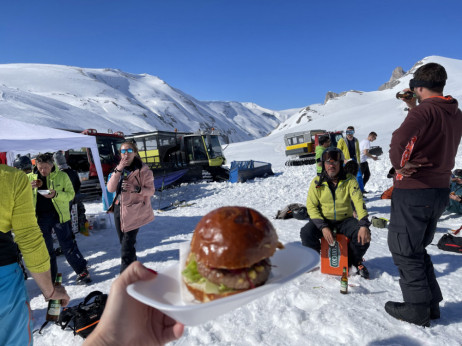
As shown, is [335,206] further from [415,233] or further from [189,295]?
[189,295]

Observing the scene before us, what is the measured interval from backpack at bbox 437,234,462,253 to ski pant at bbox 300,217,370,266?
6.18 ft

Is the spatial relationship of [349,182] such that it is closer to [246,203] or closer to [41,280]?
[41,280]

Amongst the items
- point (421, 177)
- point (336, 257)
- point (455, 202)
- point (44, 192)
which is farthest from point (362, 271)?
point (44, 192)

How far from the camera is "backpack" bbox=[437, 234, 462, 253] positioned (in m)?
4.36

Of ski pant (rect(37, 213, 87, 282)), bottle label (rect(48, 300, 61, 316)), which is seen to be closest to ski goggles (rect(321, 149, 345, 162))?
bottle label (rect(48, 300, 61, 316))

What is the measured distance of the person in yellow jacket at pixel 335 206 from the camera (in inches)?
146

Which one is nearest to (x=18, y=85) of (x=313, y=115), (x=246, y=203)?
(x=313, y=115)

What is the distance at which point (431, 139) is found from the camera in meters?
2.45

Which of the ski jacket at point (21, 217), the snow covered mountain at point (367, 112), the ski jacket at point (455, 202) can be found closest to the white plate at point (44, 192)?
the ski jacket at point (21, 217)

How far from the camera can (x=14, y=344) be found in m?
1.74

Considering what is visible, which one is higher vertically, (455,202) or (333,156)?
(333,156)

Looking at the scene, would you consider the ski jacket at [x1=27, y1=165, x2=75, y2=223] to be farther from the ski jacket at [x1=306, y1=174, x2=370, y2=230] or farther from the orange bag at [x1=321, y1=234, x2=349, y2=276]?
the orange bag at [x1=321, y1=234, x2=349, y2=276]

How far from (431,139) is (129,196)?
150 inches

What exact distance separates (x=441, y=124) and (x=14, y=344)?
383cm
